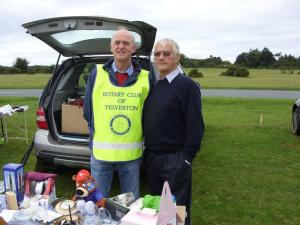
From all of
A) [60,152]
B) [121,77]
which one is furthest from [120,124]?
[60,152]

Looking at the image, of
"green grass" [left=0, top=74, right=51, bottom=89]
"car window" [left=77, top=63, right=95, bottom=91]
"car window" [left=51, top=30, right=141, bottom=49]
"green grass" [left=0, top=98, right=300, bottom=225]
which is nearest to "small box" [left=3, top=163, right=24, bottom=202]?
"car window" [left=51, top=30, right=141, bottom=49]

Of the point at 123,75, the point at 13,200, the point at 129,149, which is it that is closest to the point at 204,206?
the point at 129,149

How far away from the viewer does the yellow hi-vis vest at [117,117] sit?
8.98ft

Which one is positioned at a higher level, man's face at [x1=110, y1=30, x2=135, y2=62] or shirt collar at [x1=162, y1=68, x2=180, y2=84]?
man's face at [x1=110, y1=30, x2=135, y2=62]

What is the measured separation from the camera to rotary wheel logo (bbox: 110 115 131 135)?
2740 millimetres

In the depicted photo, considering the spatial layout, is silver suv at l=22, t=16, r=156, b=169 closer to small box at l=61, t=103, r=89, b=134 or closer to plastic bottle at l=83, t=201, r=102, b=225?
small box at l=61, t=103, r=89, b=134

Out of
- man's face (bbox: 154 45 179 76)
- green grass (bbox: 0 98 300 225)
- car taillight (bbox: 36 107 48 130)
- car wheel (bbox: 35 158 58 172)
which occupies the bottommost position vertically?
green grass (bbox: 0 98 300 225)

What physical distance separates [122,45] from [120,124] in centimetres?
58

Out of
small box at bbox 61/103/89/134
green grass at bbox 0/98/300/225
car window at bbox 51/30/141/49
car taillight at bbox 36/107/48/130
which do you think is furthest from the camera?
small box at bbox 61/103/89/134

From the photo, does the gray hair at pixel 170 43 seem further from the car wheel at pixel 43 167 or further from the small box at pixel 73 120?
the car wheel at pixel 43 167

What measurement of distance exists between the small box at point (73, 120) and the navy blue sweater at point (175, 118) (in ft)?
6.14

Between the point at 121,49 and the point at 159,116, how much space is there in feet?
1.85

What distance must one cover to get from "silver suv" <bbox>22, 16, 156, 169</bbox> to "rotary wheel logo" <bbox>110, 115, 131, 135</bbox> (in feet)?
2.74

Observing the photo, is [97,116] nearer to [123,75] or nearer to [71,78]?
[123,75]
